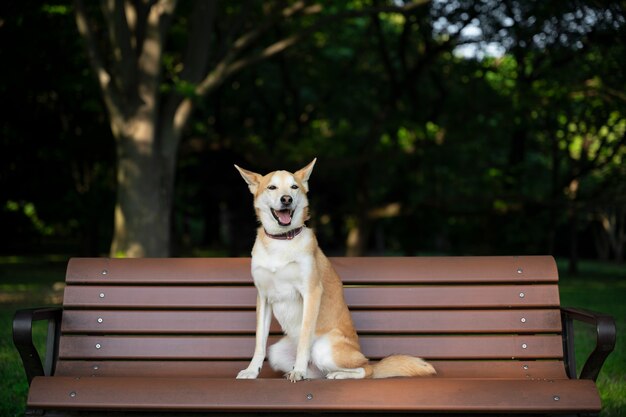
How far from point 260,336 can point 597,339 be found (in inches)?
65.9

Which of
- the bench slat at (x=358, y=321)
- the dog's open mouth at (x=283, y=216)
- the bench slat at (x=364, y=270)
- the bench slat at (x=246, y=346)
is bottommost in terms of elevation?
the bench slat at (x=246, y=346)

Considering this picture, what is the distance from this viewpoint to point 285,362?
14.7ft

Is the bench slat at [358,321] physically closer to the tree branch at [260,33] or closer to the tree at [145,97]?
the tree at [145,97]

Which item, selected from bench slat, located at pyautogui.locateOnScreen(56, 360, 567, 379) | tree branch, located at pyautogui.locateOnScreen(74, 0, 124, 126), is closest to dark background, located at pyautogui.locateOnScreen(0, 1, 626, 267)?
tree branch, located at pyautogui.locateOnScreen(74, 0, 124, 126)

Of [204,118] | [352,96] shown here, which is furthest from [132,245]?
[352,96]

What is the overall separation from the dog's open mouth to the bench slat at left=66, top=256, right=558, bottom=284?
511mm

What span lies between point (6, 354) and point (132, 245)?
545 centimetres

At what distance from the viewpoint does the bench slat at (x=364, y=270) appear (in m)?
4.63

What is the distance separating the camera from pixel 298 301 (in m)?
4.44

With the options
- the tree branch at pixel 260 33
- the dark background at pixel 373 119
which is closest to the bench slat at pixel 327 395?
the tree branch at pixel 260 33

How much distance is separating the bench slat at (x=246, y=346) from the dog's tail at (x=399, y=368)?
30 centimetres

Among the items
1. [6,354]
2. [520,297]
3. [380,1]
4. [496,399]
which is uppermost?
[380,1]

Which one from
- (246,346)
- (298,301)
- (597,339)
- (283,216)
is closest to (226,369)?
Answer: (246,346)

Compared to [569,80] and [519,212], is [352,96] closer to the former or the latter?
[519,212]
